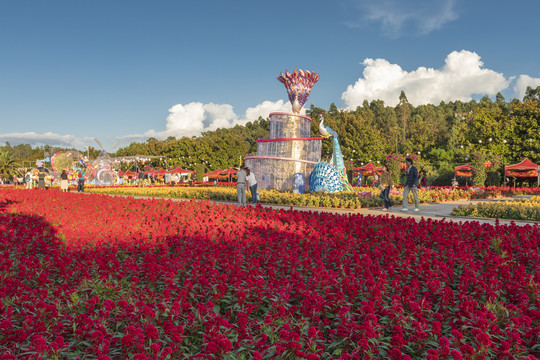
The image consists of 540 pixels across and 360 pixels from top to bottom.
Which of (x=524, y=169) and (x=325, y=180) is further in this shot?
(x=524, y=169)

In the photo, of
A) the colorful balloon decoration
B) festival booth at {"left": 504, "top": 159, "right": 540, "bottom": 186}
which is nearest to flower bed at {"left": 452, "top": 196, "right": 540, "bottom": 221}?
festival booth at {"left": 504, "top": 159, "right": 540, "bottom": 186}

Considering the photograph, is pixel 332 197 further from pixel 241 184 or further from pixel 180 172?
pixel 180 172

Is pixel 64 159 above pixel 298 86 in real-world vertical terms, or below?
below

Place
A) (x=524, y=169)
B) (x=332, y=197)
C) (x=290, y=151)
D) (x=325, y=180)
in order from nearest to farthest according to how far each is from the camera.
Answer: (x=332, y=197), (x=325, y=180), (x=290, y=151), (x=524, y=169)

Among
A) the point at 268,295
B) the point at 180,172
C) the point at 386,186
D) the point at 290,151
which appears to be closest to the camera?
the point at 268,295

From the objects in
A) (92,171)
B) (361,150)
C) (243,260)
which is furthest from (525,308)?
(361,150)

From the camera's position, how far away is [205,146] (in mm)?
A: 75188

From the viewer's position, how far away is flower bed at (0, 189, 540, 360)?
2660mm

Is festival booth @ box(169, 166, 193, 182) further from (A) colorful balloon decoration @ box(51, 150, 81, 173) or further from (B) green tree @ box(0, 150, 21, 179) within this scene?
(B) green tree @ box(0, 150, 21, 179)

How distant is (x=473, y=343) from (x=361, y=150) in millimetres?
53129

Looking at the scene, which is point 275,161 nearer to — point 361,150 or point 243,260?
point 243,260

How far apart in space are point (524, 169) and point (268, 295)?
36054 mm

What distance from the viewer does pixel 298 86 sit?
24516 mm

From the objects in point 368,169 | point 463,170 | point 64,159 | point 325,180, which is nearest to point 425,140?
point 368,169
